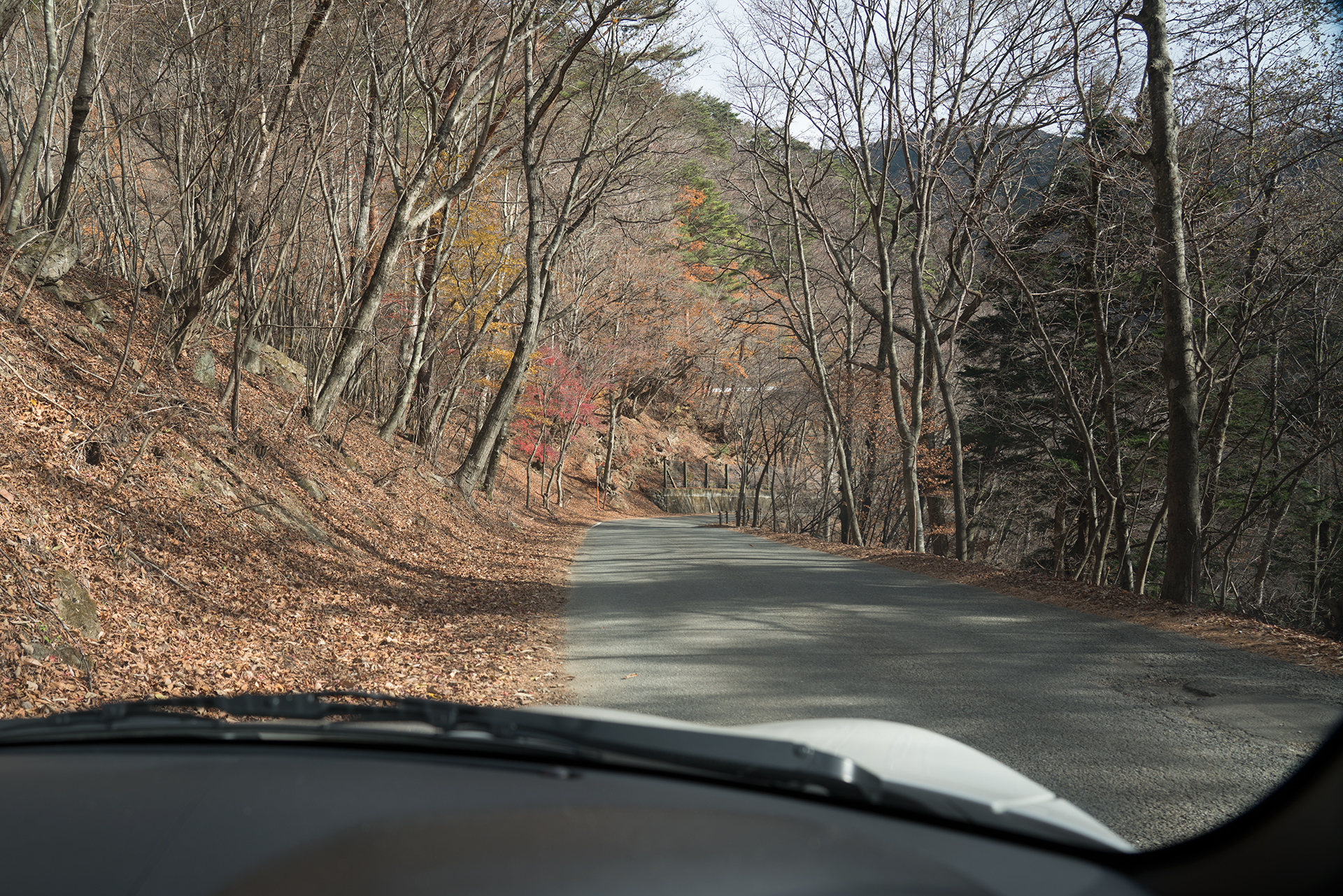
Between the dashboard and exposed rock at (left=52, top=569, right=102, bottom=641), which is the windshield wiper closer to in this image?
the dashboard

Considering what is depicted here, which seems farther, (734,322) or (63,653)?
(734,322)

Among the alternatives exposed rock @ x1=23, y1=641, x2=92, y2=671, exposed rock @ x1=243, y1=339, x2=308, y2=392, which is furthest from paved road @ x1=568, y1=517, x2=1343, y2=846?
exposed rock @ x1=243, y1=339, x2=308, y2=392

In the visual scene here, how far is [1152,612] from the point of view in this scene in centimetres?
916

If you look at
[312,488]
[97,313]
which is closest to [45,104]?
[97,313]

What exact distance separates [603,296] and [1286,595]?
86.6ft

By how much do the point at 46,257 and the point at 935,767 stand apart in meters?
12.5

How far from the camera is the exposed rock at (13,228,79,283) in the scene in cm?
1024

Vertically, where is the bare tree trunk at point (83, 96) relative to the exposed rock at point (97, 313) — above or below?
above

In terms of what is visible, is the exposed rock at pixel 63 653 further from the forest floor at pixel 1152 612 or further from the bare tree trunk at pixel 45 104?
the forest floor at pixel 1152 612

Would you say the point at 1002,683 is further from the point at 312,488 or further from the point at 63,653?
the point at 312,488

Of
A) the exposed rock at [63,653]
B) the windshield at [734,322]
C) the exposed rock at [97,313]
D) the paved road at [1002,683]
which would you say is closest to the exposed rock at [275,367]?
the windshield at [734,322]

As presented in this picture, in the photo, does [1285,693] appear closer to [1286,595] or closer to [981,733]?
[981,733]

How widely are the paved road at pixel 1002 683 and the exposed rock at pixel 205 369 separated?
22.2 ft

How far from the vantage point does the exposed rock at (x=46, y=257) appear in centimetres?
1024
